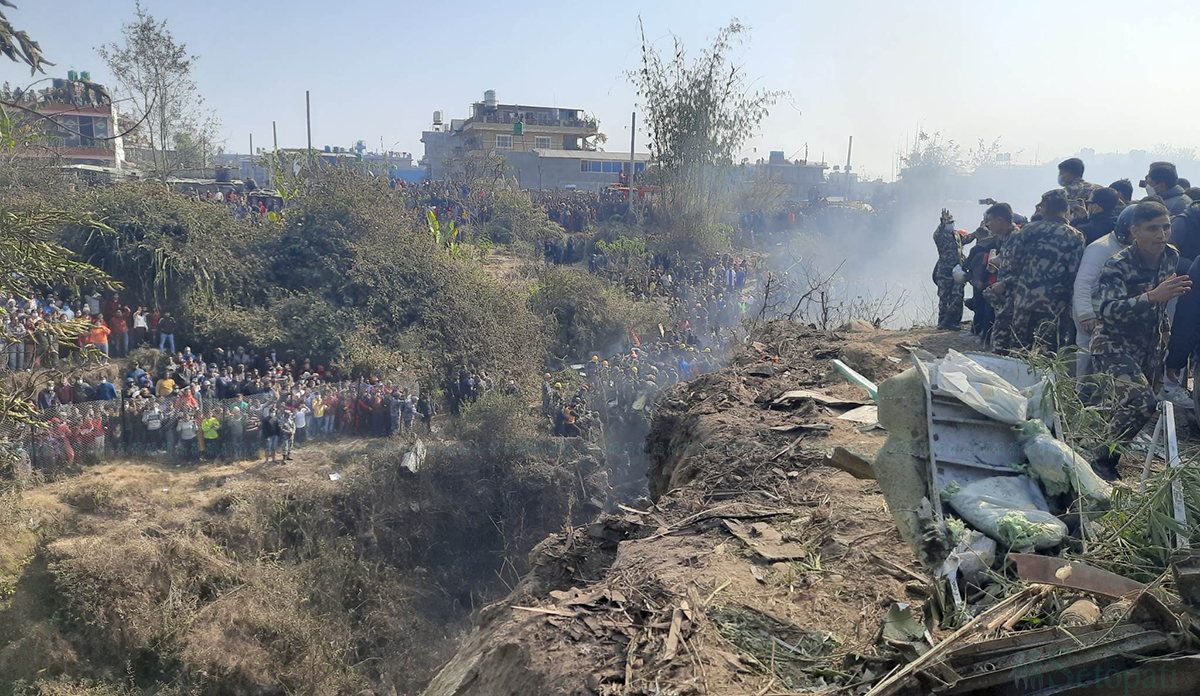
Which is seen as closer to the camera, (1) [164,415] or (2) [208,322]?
(1) [164,415]

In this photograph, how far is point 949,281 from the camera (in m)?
9.42

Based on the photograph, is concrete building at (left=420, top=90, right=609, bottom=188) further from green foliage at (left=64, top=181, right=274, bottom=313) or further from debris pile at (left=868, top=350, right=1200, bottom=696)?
debris pile at (left=868, top=350, right=1200, bottom=696)

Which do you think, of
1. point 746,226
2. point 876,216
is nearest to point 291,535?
point 746,226

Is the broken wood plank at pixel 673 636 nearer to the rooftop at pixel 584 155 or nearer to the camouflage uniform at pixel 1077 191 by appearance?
the camouflage uniform at pixel 1077 191

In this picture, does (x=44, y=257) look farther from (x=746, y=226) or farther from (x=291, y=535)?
(x=746, y=226)

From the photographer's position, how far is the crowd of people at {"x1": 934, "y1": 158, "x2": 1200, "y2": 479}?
502 cm

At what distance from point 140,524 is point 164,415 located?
8.16 ft

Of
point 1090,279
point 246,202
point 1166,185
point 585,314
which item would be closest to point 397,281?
point 585,314

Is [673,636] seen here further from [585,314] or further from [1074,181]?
[585,314]

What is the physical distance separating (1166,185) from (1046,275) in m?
1.89

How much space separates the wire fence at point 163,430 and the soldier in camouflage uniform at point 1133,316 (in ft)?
45.8

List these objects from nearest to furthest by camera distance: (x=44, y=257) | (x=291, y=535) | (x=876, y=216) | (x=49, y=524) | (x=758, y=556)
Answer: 1. (x=758, y=556)
2. (x=44, y=257)
3. (x=49, y=524)
4. (x=291, y=535)
5. (x=876, y=216)

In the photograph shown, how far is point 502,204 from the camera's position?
104ft

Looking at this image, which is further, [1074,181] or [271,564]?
[271,564]
